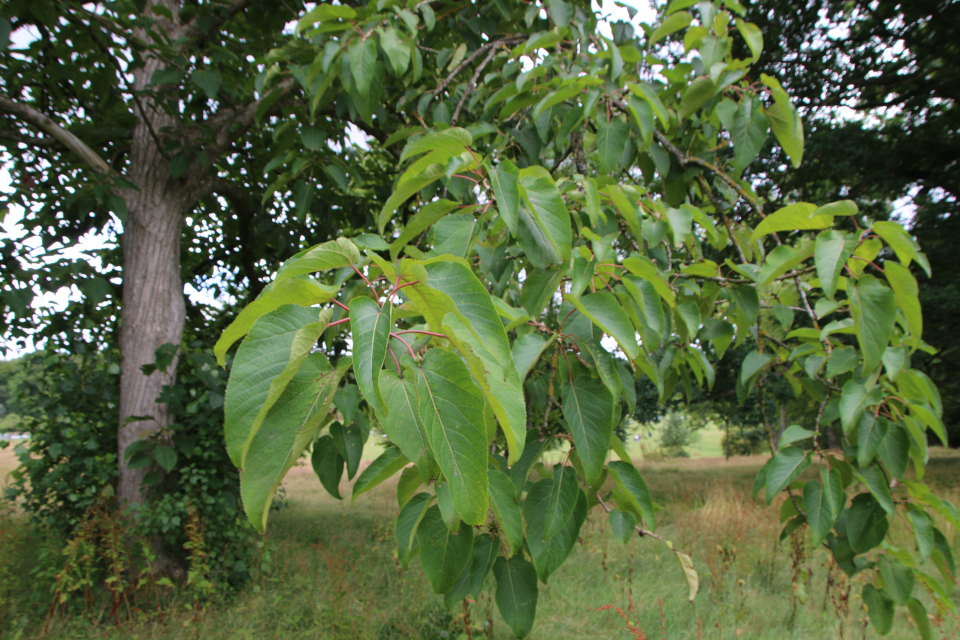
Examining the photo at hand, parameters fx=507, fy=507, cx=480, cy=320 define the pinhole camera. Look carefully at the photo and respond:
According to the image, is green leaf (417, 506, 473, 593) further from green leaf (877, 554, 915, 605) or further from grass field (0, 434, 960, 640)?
grass field (0, 434, 960, 640)

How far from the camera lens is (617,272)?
1018 millimetres

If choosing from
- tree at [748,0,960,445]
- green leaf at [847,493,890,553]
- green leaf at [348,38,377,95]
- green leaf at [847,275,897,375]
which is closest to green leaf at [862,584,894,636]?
green leaf at [847,493,890,553]

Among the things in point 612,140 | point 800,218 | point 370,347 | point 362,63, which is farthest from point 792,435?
point 362,63

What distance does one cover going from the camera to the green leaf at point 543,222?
80 cm

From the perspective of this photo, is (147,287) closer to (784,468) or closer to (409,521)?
(409,521)

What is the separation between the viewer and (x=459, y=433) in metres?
0.50

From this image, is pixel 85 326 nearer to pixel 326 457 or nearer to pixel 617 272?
pixel 326 457

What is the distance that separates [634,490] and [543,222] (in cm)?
51

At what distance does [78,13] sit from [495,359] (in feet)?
10.7

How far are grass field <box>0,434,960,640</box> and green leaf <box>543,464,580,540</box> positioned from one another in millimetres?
1348

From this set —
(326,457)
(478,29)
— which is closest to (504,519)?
(326,457)

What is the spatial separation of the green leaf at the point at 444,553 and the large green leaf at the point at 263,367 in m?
0.35

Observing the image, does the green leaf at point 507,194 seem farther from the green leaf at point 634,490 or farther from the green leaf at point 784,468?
the green leaf at point 784,468

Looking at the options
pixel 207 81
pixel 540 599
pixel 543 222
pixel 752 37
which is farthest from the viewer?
pixel 540 599
